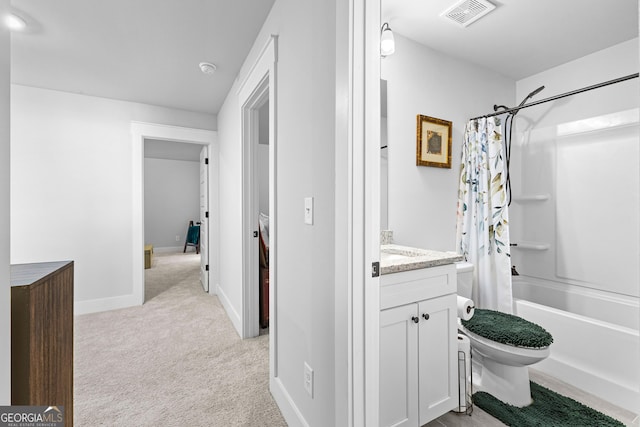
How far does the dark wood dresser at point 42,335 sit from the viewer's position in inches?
23.2

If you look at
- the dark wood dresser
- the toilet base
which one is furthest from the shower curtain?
the dark wood dresser

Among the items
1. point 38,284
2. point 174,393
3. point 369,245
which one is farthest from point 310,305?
point 174,393

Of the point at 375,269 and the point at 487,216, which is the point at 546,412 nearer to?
the point at 487,216

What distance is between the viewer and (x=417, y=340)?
4.32ft

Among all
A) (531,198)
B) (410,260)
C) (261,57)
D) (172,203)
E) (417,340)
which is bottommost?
(417,340)

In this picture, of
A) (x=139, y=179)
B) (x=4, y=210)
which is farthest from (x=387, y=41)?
(x=139, y=179)

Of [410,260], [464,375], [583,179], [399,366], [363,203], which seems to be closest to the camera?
[363,203]

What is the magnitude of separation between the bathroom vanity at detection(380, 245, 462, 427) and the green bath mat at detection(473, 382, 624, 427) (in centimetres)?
32

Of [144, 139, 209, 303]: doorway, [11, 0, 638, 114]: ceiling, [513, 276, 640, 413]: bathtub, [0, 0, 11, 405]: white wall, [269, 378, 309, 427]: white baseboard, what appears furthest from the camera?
[144, 139, 209, 303]: doorway

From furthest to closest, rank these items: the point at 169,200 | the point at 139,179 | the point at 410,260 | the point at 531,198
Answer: the point at 169,200, the point at 139,179, the point at 531,198, the point at 410,260

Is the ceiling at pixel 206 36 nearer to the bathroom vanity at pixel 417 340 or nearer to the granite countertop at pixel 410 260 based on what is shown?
the granite countertop at pixel 410 260

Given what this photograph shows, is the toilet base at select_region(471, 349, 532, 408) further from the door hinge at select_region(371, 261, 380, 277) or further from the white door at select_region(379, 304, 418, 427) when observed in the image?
the door hinge at select_region(371, 261, 380, 277)

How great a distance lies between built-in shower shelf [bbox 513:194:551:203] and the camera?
9.00 ft

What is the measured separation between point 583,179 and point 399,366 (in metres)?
2.60
